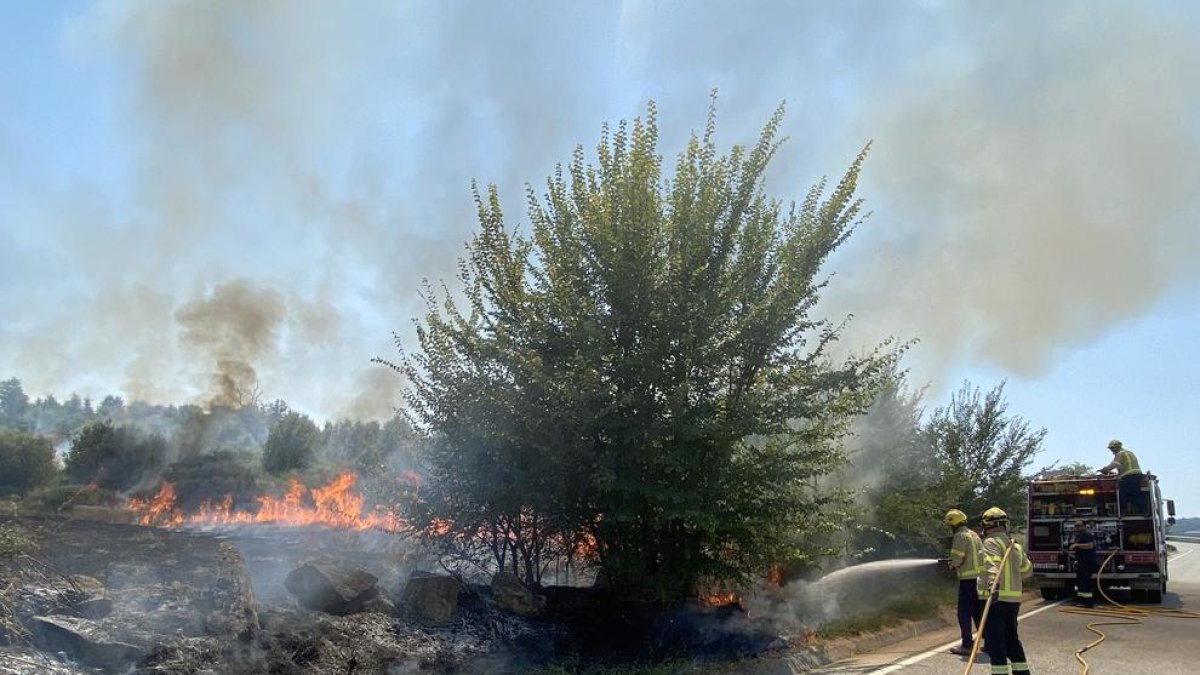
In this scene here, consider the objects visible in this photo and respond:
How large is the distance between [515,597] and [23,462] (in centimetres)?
2478

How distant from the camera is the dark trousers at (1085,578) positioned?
1533 cm

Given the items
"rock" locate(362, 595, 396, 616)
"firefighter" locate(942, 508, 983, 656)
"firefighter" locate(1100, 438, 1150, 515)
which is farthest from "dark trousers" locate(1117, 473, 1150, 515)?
"rock" locate(362, 595, 396, 616)

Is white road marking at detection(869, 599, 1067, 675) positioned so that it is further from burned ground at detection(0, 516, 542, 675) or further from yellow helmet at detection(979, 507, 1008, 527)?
burned ground at detection(0, 516, 542, 675)

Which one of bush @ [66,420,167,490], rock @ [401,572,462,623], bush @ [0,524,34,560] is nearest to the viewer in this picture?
bush @ [0,524,34,560]

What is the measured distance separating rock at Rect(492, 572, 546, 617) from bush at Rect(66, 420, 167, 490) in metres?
23.1

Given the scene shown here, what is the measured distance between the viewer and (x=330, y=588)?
8.88 meters

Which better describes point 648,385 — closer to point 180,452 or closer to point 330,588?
point 330,588

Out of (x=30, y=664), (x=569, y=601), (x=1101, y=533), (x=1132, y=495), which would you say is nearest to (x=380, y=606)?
(x=569, y=601)

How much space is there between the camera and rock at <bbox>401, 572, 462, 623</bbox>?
9.46m

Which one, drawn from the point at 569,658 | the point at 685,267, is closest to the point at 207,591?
the point at 569,658

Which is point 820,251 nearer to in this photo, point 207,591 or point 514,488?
point 514,488

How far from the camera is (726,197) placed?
9797mm

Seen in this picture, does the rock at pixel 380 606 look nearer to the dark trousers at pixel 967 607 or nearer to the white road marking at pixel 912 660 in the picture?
the white road marking at pixel 912 660

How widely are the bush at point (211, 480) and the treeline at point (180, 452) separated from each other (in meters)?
0.04
